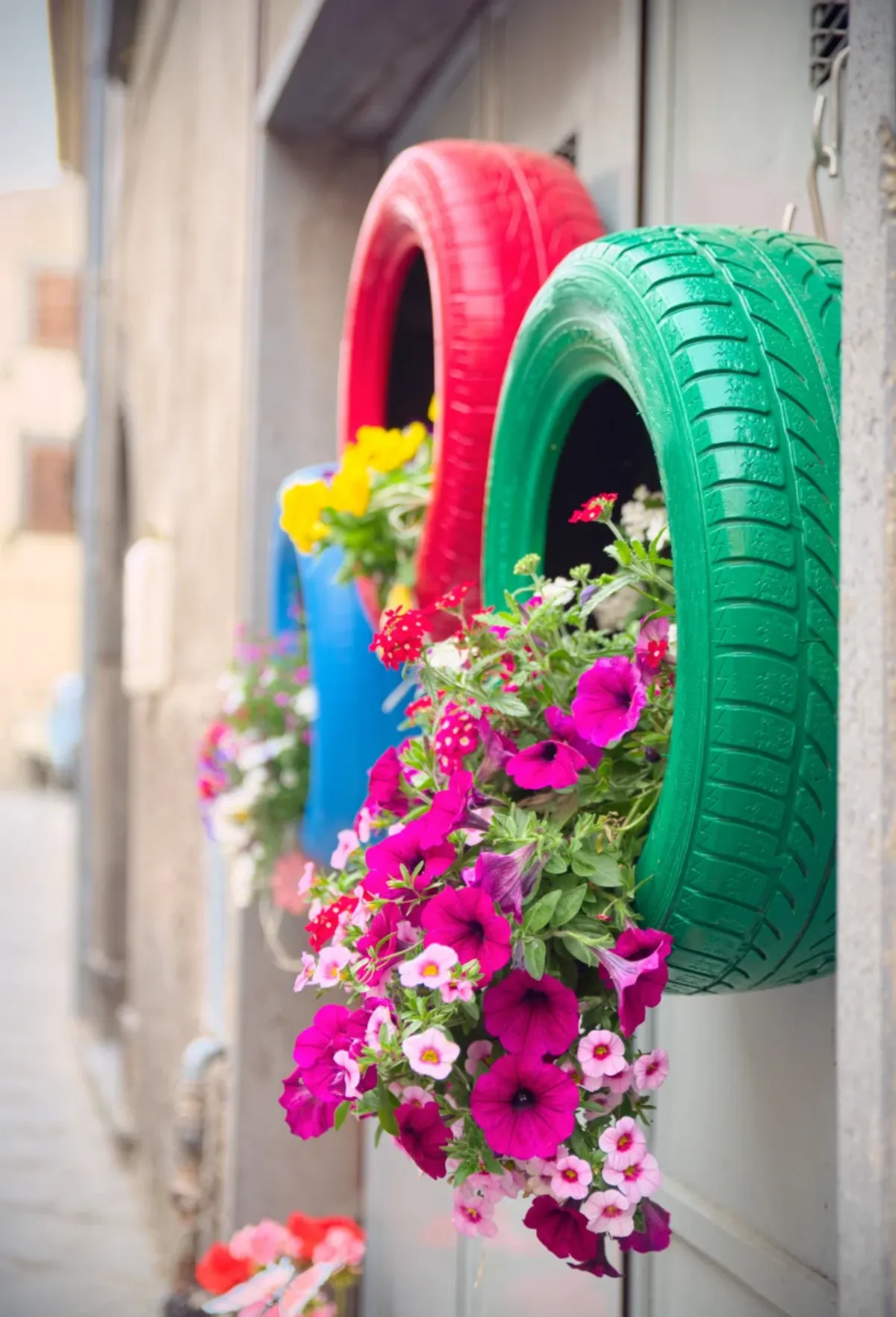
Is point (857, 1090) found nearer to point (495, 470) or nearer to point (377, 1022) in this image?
point (377, 1022)

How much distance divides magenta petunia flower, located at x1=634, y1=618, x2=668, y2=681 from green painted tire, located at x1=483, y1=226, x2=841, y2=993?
0.18 feet

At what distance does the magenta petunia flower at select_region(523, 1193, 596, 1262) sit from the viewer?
3.59ft

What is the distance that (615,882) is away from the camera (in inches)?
44.3

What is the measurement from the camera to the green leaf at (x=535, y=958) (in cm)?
106

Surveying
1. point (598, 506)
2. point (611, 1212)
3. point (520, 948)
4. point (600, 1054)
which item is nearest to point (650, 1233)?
point (611, 1212)

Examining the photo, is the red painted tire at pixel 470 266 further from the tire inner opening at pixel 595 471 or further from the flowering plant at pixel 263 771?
the flowering plant at pixel 263 771

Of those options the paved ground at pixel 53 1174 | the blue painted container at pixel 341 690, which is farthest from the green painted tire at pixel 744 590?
the paved ground at pixel 53 1174

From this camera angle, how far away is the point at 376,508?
2.00 m

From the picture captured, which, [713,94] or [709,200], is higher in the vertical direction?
[713,94]

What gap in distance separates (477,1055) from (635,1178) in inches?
6.3

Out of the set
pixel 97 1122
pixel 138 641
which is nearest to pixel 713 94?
pixel 138 641

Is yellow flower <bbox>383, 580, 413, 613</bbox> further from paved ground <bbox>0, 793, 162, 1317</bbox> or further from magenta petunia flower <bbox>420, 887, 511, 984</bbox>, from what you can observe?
paved ground <bbox>0, 793, 162, 1317</bbox>

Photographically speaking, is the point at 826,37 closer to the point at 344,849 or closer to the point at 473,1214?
the point at 344,849

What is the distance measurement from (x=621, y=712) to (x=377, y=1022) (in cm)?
33
